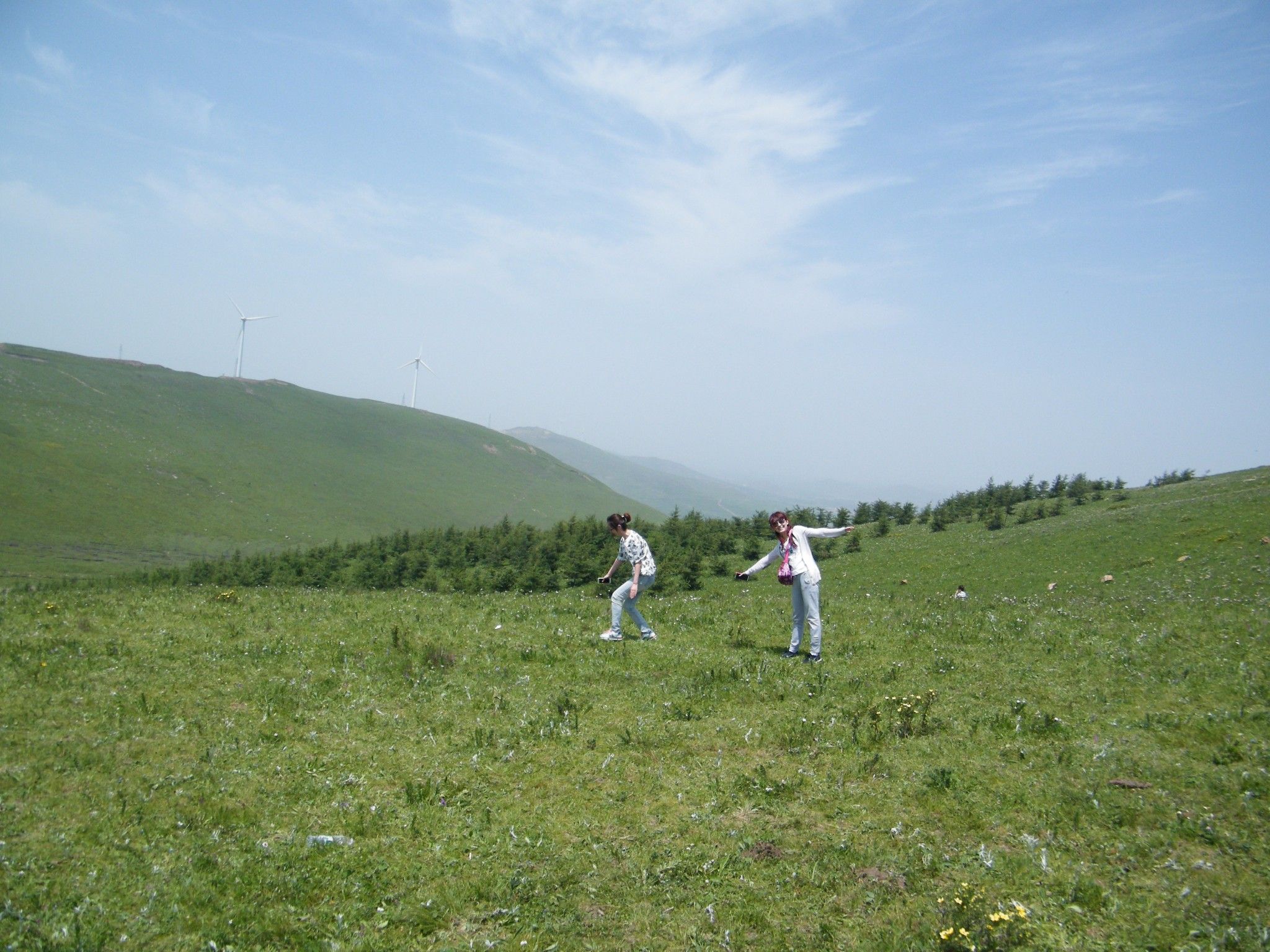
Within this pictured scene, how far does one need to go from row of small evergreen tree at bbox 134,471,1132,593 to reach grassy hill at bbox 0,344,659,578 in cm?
4721

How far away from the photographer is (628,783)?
10.7 metres

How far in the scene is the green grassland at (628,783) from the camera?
746 centimetres

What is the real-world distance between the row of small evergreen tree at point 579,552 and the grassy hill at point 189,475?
155 feet

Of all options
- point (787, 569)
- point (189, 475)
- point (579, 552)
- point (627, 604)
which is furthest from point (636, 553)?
point (189, 475)

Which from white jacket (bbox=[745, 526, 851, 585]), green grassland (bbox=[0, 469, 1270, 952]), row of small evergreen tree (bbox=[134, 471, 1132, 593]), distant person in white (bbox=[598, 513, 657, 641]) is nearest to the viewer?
green grassland (bbox=[0, 469, 1270, 952])

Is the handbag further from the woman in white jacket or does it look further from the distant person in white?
the distant person in white

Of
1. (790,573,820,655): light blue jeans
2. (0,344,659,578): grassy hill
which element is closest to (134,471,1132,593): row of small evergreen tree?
(790,573,820,655): light blue jeans

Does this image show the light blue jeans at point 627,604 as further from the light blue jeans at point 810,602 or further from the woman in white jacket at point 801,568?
the light blue jeans at point 810,602

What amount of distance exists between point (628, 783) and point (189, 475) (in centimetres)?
14359

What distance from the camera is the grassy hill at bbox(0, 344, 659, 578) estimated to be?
106625mm

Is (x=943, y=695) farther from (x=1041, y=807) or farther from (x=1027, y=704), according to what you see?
(x=1041, y=807)

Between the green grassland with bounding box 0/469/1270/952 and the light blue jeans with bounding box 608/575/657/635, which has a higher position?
the light blue jeans with bounding box 608/575/657/635

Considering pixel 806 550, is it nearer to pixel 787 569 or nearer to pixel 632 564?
pixel 787 569

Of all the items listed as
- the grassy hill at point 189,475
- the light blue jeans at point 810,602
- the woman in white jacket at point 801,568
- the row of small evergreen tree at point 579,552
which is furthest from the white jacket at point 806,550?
the grassy hill at point 189,475
